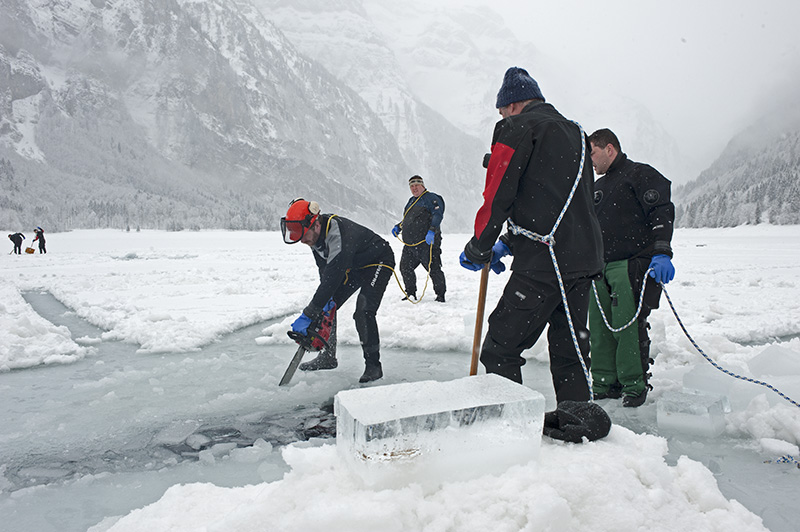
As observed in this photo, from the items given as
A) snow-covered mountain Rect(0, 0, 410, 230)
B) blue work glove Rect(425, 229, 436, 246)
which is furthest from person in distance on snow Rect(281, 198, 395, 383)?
snow-covered mountain Rect(0, 0, 410, 230)

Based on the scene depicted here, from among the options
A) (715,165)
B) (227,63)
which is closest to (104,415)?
(715,165)

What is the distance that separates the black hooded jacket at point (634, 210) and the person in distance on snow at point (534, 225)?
1133mm

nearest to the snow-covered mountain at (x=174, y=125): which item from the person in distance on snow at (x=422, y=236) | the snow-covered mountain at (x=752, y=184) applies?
the snow-covered mountain at (x=752, y=184)

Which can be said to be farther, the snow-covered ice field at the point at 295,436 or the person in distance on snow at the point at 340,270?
the person in distance on snow at the point at 340,270

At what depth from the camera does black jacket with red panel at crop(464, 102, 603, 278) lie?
2.38m

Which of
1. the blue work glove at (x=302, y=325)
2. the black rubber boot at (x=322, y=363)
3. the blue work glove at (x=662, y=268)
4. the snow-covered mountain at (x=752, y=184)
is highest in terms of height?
the snow-covered mountain at (x=752, y=184)

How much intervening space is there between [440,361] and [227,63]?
459ft

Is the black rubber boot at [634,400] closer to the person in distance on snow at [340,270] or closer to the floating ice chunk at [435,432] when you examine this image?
the person in distance on snow at [340,270]

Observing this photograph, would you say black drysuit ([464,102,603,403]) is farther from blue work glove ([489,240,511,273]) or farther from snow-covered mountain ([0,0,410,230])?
snow-covered mountain ([0,0,410,230])

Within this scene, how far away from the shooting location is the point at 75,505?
2145 mm

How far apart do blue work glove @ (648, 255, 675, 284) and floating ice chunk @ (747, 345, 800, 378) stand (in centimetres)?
100

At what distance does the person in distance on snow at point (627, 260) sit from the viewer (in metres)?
3.38

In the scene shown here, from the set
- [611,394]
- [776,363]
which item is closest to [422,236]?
[611,394]

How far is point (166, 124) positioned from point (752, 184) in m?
109
